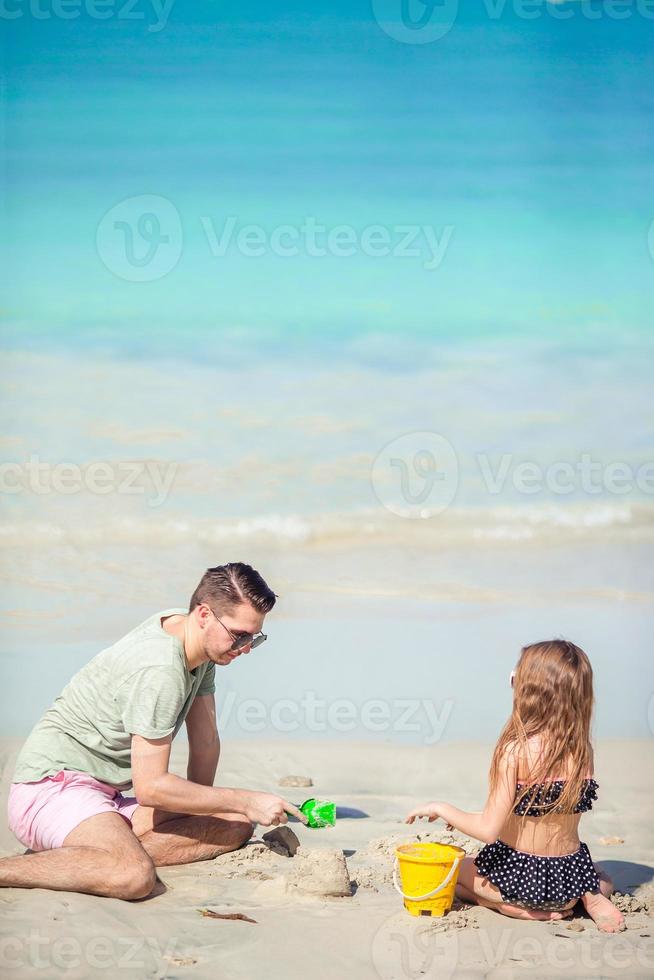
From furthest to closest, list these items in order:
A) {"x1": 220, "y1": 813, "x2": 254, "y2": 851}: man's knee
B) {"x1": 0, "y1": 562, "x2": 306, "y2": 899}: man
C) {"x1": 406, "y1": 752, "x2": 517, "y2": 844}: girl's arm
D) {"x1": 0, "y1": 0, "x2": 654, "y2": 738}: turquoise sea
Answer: {"x1": 0, "y1": 0, "x2": 654, "y2": 738}: turquoise sea, {"x1": 220, "y1": 813, "x2": 254, "y2": 851}: man's knee, {"x1": 0, "y1": 562, "x2": 306, "y2": 899}: man, {"x1": 406, "y1": 752, "x2": 517, "y2": 844}: girl's arm

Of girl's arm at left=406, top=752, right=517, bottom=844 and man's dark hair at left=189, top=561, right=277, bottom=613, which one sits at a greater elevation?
man's dark hair at left=189, top=561, right=277, bottom=613

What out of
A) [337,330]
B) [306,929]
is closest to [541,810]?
[306,929]

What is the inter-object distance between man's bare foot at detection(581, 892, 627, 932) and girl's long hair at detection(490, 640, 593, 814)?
24 cm

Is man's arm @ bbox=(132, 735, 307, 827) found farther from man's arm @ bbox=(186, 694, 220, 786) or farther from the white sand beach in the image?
man's arm @ bbox=(186, 694, 220, 786)

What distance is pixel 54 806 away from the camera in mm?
2879

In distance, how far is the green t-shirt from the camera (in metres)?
2.86

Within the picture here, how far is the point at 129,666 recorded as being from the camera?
2.95 meters

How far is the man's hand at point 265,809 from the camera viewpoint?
2850 millimetres

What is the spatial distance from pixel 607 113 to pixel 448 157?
Answer: 1241 millimetres

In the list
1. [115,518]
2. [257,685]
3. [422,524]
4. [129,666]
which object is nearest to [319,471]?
[422,524]

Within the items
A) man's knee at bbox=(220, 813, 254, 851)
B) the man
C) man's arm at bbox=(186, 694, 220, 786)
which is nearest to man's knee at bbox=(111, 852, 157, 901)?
the man

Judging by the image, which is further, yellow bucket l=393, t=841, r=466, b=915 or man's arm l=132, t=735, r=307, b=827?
man's arm l=132, t=735, r=307, b=827

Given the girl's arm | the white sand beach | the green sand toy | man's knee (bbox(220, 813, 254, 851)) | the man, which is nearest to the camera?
the white sand beach

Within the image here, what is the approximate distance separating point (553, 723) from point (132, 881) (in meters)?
1.18
